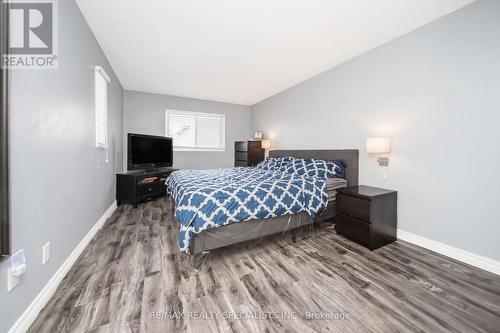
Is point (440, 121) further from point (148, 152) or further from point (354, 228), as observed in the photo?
point (148, 152)

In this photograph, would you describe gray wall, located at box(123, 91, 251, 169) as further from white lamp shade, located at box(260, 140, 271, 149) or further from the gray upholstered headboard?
the gray upholstered headboard

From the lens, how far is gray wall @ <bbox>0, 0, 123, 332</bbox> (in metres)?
1.14

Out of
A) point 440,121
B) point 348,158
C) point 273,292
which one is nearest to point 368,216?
point 348,158

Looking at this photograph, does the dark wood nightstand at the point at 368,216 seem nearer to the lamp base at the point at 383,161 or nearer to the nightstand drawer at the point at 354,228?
the nightstand drawer at the point at 354,228

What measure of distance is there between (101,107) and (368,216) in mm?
3786

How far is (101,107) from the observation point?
9.29 feet

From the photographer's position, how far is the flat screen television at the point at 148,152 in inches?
156

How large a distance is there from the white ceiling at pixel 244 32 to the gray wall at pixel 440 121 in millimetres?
237

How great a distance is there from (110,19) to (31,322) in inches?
110

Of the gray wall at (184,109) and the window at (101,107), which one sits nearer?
the window at (101,107)

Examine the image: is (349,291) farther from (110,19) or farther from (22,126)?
(110,19)

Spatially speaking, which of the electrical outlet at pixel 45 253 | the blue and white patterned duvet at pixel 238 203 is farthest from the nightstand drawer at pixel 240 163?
the electrical outlet at pixel 45 253

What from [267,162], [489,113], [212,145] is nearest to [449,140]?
[489,113]

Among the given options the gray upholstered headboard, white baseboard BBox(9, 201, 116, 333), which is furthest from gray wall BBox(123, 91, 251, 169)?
white baseboard BBox(9, 201, 116, 333)
